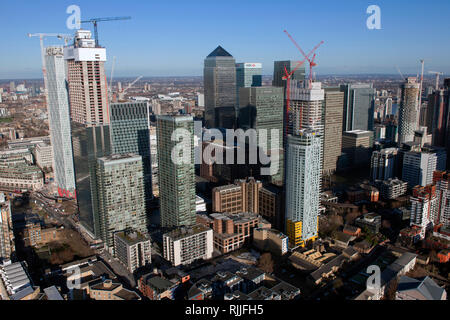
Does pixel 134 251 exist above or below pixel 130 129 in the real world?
below

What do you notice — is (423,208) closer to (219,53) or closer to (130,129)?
(130,129)

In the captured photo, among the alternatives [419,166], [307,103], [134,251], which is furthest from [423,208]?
[134,251]

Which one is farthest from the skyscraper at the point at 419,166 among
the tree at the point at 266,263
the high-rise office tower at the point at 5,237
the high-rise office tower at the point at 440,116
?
the high-rise office tower at the point at 5,237

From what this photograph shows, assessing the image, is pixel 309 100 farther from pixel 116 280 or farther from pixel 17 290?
pixel 17 290

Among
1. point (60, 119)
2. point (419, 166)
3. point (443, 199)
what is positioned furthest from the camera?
point (419, 166)

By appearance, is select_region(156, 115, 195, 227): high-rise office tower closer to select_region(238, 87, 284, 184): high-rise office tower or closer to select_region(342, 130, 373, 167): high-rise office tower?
select_region(238, 87, 284, 184): high-rise office tower
